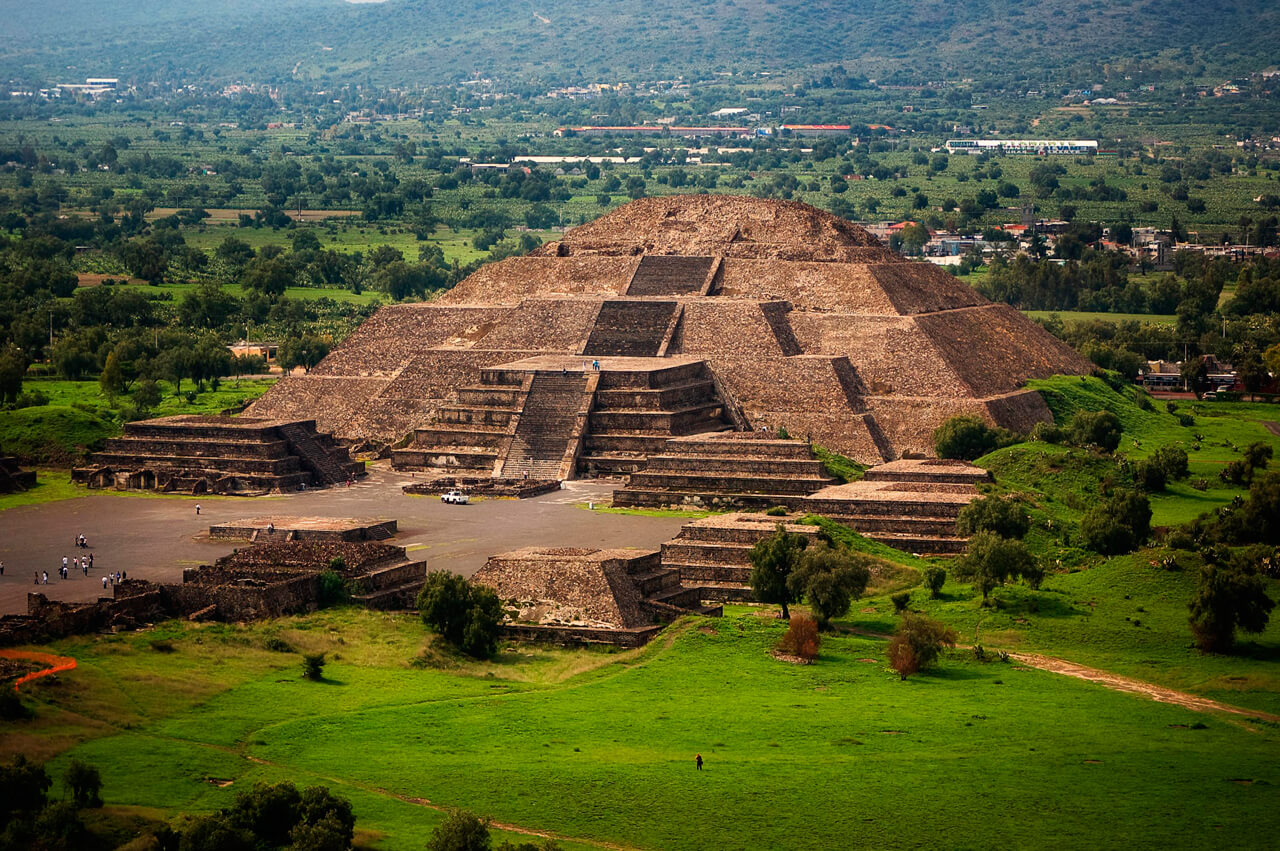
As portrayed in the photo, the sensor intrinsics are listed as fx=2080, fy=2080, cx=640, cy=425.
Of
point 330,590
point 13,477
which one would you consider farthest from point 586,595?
point 13,477

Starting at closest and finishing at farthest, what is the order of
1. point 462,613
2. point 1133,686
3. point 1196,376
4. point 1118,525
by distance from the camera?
1. point 1133,686
2. point 462,613
3. point 1118,525
4. point 1196,376

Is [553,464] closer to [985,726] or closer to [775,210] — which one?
[775,210]

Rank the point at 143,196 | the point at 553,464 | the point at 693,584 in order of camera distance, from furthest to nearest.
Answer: the point at 143,196 → the point at 553,464 → the point at 693,584

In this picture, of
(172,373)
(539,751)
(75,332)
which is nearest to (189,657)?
(539,751)

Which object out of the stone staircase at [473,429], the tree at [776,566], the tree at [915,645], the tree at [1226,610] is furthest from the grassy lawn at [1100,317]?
the tree at [915,645]

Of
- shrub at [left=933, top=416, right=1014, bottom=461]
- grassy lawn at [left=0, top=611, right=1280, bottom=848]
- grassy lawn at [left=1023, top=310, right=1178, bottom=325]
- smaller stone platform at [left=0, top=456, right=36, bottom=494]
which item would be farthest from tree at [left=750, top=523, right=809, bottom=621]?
grassy lawn at [left=1023, top=310, right=1178, bottom=325]

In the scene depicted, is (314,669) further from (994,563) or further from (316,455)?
(316,455)
